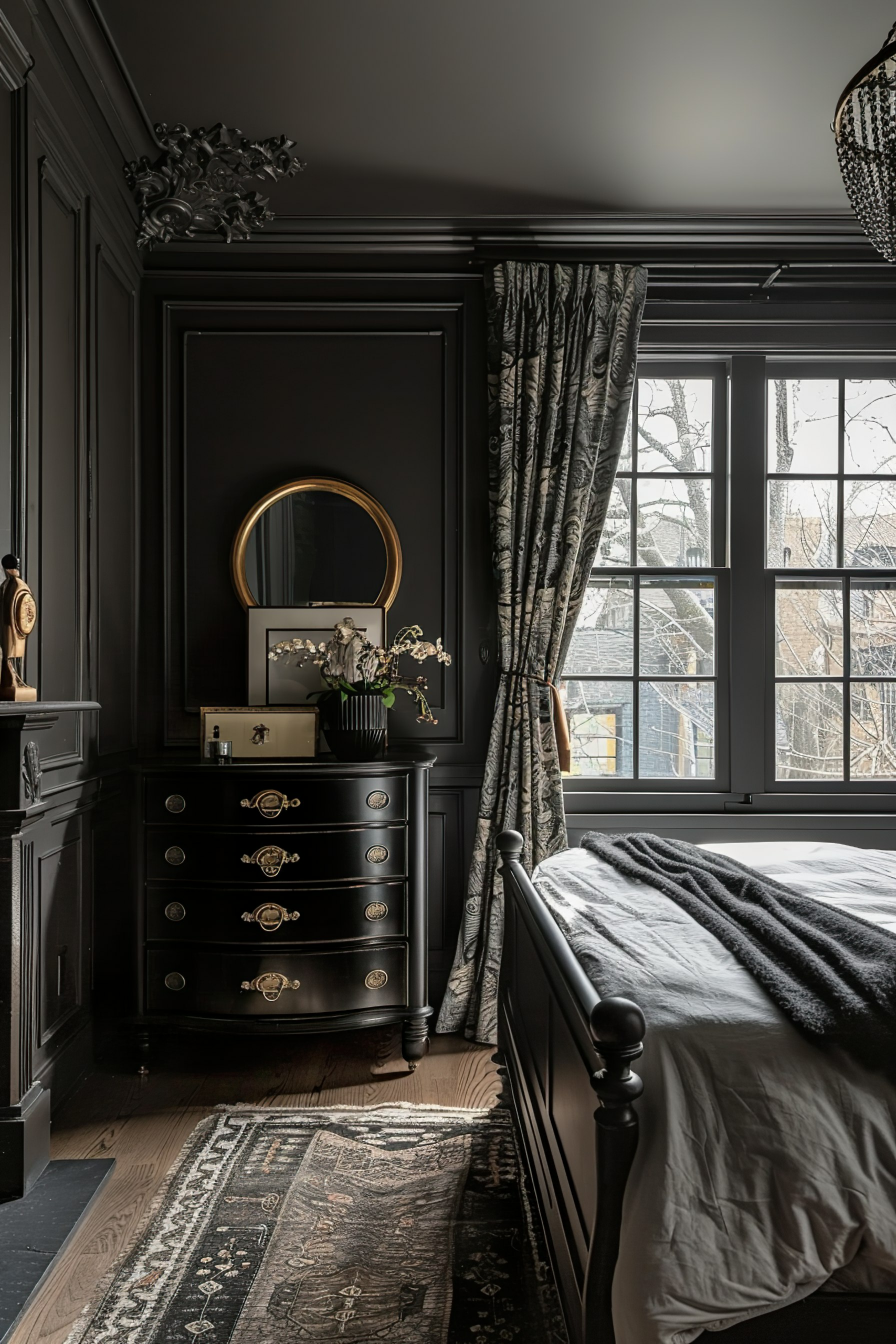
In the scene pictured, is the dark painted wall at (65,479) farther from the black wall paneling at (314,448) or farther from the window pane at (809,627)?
the window pane at (809,627)

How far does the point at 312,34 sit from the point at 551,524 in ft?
5.64

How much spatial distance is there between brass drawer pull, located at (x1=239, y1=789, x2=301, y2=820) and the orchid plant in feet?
1.33

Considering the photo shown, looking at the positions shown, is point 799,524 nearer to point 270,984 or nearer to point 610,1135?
point 270,984

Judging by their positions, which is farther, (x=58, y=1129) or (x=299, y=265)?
(x=299, y=265)

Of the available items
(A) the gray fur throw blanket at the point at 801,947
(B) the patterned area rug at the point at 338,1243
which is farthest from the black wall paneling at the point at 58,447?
(A) the gray fur throw blanket at the point at 801,947

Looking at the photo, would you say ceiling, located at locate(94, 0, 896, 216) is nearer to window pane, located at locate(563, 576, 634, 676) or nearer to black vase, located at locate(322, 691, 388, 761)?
window pane, located at locate(563, 576, 634, 676)

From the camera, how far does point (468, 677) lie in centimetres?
371

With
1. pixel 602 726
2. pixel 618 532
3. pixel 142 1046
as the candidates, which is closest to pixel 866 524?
pixel 618 532

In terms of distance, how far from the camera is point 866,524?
3.88m

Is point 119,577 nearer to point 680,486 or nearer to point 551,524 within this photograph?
point 551,524

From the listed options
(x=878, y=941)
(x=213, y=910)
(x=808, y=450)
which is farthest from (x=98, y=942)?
(x=808, y=450)

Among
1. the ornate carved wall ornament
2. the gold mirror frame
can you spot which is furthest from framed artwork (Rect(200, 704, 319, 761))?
the ornate carved wall ornament

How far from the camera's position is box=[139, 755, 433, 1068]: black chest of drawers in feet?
9.82

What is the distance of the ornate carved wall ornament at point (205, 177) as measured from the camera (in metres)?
2.95
